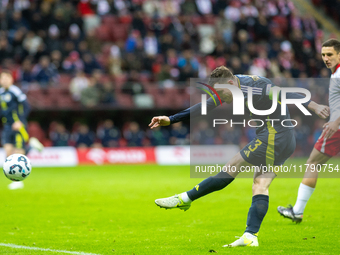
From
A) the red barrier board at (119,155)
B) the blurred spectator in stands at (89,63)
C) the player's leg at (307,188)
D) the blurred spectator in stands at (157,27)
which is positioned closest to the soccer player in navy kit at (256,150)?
the player's leg at (307,188)

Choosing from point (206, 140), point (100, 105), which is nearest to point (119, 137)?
point (100, 105)

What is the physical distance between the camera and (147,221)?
778 cm

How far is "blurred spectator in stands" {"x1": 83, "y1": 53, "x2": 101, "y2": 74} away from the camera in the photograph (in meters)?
20.9

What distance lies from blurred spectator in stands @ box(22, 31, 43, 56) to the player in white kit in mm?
15719

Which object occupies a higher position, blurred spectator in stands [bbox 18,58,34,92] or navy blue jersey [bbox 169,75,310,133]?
navy blue jersey [bbox 169,75,310,133]

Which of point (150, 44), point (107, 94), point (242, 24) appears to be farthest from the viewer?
point (242, 24)

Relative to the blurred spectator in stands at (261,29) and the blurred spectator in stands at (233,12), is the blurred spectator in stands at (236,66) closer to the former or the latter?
the blurred spectator in stands at (261,29)

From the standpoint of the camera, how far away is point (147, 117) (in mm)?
22453

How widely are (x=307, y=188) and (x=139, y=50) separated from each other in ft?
52.2

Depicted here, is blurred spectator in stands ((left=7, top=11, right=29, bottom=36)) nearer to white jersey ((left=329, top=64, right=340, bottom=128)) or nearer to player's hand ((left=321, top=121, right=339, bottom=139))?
white jersey ((left=329, top=64, right=340, bottom=128))

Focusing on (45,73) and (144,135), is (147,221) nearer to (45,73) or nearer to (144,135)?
(45,73)

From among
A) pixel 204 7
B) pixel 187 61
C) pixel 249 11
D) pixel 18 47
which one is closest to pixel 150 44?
pixel 187 61

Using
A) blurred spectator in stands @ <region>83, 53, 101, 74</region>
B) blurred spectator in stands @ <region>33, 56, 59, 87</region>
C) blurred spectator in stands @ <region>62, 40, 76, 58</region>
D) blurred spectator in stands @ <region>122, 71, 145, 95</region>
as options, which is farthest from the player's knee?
blurred spectator in stands @ <region>62, 40, 76, 58</region>

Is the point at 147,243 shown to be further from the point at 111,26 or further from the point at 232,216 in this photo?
the point at 111,26
